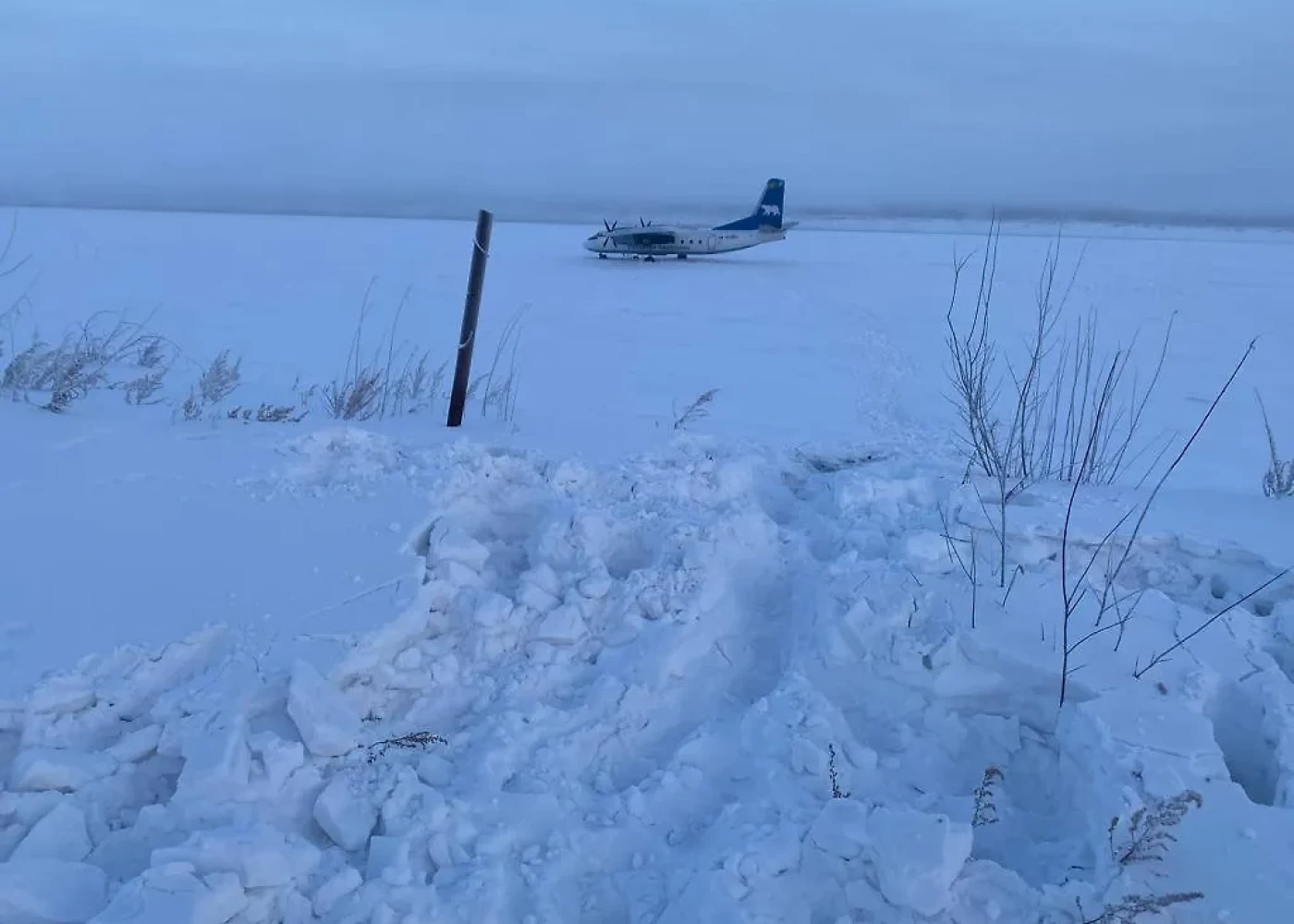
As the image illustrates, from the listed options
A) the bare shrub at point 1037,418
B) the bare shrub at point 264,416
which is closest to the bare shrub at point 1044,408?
the bare shrub at point 1037,418

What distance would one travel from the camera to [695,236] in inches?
1243

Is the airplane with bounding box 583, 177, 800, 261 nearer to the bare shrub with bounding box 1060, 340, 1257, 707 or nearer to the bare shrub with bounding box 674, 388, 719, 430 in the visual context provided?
the bare shrub with bounding box 674, 388, 719, 430

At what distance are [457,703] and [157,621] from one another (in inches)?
42.1

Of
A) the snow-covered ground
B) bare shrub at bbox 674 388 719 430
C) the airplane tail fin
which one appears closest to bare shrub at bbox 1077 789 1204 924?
the snow-covered ground

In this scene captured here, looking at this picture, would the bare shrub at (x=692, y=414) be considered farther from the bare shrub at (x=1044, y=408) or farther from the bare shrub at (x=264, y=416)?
the bare shrub at (x=264, y=416)

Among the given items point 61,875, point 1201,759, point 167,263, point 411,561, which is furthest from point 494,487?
point 167,263

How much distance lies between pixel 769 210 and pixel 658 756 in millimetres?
34455

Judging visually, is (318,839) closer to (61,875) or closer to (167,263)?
(61,875)

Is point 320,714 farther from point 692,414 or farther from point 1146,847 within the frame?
point 692,414

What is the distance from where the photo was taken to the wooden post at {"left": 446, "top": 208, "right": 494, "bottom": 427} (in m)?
5.97

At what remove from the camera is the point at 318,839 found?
269 centimetres

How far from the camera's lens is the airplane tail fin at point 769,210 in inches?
1393

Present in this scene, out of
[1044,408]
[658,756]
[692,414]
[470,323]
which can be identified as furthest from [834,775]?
[1044,408]

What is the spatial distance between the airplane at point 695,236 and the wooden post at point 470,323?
24308 mm
